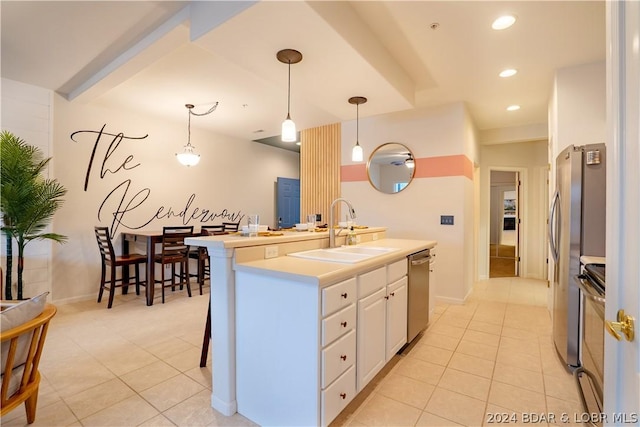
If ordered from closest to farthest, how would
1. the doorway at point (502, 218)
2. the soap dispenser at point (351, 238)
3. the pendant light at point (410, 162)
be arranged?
the soap dispenser at point (351, 238) < the pendant light at point (410, 162) < the doorway at point (502, 218)

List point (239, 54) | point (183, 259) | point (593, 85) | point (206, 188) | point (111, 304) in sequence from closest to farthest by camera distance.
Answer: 1. point (239, 54)
2. point (593, 85)
3. point (111, 304)
4. point (183, 259)
5. point (206, 188)

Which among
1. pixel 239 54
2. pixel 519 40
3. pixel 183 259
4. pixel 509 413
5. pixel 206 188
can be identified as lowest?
pixel 509 413

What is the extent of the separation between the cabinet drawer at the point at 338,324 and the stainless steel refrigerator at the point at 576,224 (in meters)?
1.72

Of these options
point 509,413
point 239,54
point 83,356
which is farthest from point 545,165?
point 83,356

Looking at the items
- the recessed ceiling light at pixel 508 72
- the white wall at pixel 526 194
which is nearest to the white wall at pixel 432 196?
the recessed ceiling light at pixel 508 72

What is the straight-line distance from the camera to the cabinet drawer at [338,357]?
1.52 meters

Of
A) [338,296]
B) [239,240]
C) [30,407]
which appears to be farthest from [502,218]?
[30,407]

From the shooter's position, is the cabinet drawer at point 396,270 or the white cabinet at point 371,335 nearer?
the white cabinet at point 371,335

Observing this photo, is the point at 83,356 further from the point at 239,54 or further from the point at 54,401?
the point at 239,54

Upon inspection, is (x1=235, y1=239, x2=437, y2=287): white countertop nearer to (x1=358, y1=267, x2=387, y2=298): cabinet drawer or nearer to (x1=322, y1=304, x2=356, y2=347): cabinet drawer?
(x1=358, y1=267, x2=387, y2=298): cabinet drawer

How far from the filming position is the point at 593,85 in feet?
9.59

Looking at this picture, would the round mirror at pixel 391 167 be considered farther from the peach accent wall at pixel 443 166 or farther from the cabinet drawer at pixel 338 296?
the cabinet drawer at pixel 338 296

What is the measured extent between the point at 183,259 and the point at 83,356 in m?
1.75

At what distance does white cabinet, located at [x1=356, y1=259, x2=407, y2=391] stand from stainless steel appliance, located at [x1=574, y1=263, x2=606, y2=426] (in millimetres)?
1066
